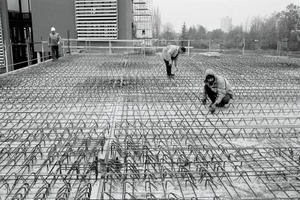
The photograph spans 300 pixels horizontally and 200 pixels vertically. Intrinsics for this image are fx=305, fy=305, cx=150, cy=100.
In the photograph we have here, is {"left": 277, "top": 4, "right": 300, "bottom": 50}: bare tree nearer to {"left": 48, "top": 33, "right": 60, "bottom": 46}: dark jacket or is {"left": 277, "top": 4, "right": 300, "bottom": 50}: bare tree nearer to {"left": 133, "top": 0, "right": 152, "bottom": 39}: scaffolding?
{"left": 133, "top": 0, "right": 152, "bottom": 39}: scaffolding

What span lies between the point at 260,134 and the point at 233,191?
1679 mm

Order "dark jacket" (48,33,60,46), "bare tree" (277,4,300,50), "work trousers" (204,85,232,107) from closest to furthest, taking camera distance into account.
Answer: "work trousers" (204,85,232,107) → "dark jacket" (48,33,60,46) → "bare tree" (277,4,300,50)

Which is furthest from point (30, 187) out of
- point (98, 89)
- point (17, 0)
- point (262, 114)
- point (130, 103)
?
point (17, 0)

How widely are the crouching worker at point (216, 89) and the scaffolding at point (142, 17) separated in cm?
2102

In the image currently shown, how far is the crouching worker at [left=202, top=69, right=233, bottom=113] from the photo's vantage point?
533 cm

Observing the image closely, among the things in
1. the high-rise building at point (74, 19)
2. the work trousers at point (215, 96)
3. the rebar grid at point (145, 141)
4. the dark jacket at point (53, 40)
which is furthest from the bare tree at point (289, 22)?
the work trousers at point (215, 96)

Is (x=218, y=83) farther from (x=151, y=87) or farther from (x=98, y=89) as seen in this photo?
(x=98, y=89)

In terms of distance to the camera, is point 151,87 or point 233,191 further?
point 151,87

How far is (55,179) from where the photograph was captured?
2.88m

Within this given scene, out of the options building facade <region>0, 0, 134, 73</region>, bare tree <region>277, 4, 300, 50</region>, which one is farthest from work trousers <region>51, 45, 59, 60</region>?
bare tree <region>277, 4, 300, 50</region>

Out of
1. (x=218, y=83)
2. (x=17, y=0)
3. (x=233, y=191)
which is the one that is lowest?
(x=233, y=191)

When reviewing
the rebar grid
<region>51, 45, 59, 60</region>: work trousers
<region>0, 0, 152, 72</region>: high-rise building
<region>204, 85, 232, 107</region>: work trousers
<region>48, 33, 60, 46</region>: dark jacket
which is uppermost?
<region>0, 0, 152, 72</region>: high-rise building

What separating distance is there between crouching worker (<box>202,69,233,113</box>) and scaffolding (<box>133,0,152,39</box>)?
828 inches

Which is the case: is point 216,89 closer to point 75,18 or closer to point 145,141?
point 145,141
